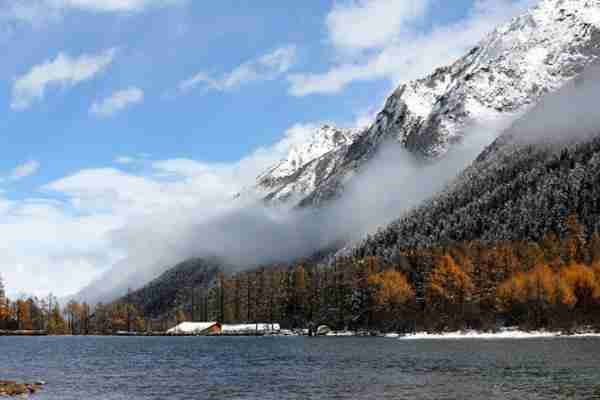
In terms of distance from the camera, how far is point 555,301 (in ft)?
539

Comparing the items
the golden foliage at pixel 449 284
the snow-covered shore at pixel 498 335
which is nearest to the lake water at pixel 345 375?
the snow-covered shore at pixel 498 335

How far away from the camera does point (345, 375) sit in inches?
3290

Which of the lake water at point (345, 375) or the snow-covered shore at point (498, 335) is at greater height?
the lake water at point (345, 375)

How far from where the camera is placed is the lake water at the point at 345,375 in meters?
66.5

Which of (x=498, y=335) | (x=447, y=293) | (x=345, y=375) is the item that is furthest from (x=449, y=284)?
(x=345, y=375)

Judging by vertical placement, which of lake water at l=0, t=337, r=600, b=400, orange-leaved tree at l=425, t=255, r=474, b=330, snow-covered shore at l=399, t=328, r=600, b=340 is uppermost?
orange-leaved tree at l=425, t=255, r=474, b=330

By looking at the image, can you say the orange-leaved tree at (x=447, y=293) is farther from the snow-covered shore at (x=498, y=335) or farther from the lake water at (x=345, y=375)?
the lake water at (x=345, y=375)

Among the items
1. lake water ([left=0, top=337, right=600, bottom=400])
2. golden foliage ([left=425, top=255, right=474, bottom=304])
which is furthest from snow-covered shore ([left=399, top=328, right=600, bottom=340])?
lake water ([left=0, top=337, right=600, bottom=400])

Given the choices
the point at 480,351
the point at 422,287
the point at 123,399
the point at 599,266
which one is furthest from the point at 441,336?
the point at 123,399

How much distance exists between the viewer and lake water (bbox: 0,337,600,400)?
66500 millimetres

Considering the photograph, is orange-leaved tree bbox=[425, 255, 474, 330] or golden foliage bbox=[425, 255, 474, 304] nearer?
orange-leaved tree bbox=[425, 255, 474, 330]

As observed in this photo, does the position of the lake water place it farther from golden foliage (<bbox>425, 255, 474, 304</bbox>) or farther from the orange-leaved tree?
golden foliage (<bbox>425, 255, 474, 304</bbox>)

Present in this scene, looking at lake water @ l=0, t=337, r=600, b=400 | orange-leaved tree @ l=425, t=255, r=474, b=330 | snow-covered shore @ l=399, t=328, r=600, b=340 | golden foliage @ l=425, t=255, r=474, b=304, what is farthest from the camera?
golden foliage @ l=425, t=255, r=474, b=304

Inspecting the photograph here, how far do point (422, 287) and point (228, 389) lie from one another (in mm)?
130836
